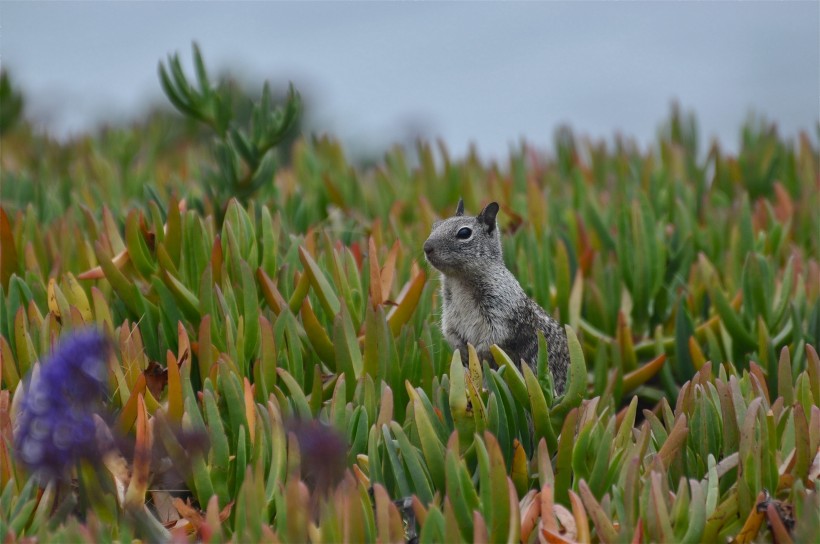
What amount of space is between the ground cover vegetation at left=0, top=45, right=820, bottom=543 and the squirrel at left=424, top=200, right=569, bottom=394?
0.42ft

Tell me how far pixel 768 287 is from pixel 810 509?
235 cm

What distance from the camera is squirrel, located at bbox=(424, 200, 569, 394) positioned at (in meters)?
4.28

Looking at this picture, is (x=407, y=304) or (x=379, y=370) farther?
(x=407, y=304)

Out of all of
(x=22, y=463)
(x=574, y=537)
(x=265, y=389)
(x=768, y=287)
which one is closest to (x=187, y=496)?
(x=265, y=389)

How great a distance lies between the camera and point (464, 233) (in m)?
4.51

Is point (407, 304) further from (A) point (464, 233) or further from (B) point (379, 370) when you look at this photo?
(B) point (379, 370)

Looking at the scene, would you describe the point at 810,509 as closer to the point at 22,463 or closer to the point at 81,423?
the point at 81,423

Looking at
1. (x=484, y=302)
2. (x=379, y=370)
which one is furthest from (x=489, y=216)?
(x=379, y=370)

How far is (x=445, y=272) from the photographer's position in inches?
178

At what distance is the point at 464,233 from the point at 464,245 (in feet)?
0.25

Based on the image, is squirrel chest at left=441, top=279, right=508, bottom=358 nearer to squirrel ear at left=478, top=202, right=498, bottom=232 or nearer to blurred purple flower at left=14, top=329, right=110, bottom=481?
squirrel ear at left=478, top=202, right=498, bottom=232

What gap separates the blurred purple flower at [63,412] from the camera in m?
2.57

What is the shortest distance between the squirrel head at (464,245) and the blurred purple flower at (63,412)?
1926mm

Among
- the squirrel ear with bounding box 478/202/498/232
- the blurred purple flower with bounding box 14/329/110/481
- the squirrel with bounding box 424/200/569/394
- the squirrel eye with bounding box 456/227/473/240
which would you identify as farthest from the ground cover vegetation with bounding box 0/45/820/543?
the squirrel ear with bounding box 478/202/498/232
